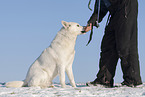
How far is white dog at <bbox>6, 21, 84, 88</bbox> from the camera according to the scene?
5152 millimetres

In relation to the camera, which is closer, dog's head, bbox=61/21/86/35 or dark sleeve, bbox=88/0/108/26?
dog's head, bbox=61/21/86/35

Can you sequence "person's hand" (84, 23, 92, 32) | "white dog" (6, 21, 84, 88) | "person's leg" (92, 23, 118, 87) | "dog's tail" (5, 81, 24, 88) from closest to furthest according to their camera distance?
1. "white dog" (6, 21, 84, 88)
2. "person's leg" (92, 23, 118, 87)
3. "dog's tail" (5, 81, 24, 88)
4. "person's hand" (84, 23, 92, 32)

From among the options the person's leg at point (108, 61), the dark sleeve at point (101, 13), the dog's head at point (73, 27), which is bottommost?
the person's leg at point (108, 61)

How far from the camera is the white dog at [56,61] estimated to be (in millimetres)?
5152

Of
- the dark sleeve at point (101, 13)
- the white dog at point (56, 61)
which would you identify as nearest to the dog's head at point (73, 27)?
the white dog at point (56, 61)

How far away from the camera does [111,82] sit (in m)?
5.39

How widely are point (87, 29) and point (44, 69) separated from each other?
1.58 metres

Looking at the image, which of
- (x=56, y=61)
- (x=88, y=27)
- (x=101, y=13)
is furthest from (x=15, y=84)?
(x=101, y=13)

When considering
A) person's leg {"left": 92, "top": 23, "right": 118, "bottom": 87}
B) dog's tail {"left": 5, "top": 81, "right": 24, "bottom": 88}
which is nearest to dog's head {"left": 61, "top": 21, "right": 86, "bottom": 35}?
person's leg {"left": 92, "top": 23, "right": 118, "bottom": 87}

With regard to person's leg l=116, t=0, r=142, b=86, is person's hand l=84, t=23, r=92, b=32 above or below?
above

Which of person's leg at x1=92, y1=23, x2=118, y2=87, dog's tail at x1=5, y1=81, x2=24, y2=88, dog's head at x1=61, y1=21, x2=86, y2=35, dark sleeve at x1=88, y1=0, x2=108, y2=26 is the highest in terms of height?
dark sleeve at x1=88, y1=0, x2=108, y2=26

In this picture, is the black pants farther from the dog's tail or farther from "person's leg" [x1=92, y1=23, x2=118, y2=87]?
the dog's tail

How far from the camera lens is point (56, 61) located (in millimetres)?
5219

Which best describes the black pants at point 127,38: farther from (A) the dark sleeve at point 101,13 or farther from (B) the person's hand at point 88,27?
(B) the person's hand at point 88,27
